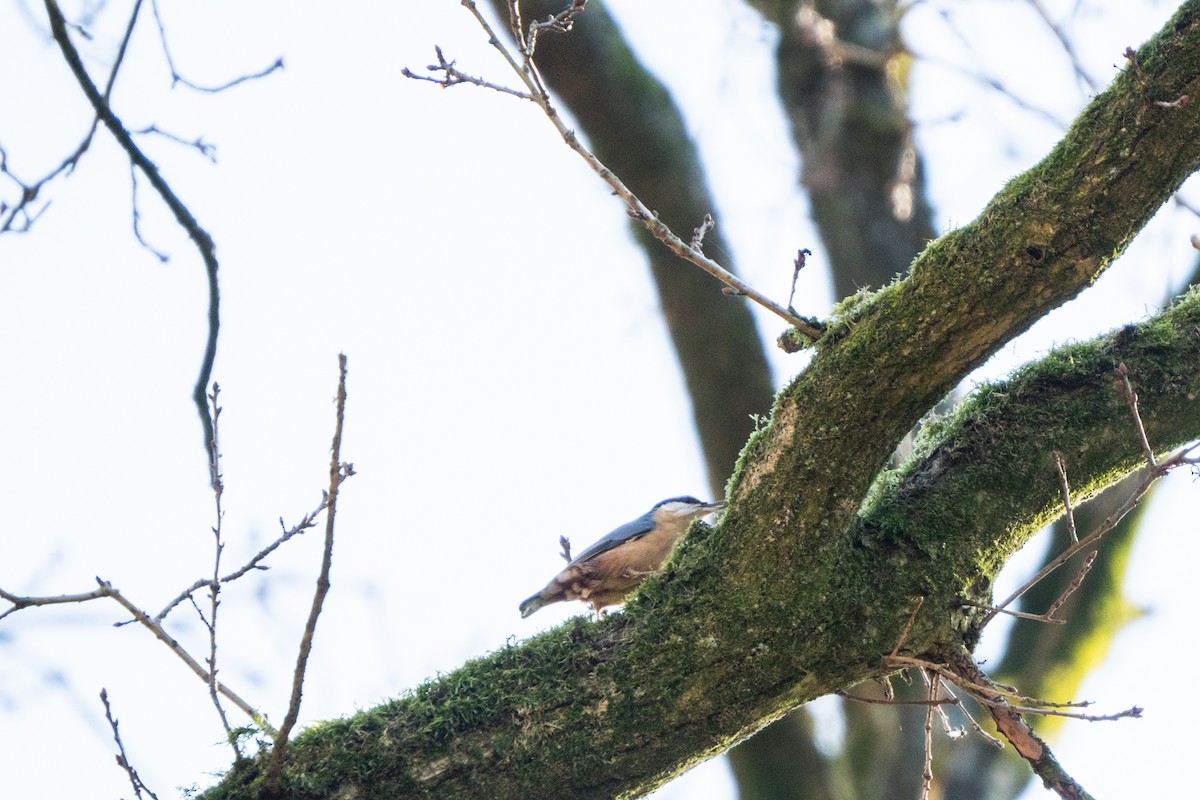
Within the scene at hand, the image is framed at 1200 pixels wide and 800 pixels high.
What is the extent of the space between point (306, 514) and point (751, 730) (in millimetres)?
979

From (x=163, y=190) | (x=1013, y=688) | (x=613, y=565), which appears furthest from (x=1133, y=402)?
(x=163, y=190)

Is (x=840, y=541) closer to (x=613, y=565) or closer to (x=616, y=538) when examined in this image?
(x=613, y=565)

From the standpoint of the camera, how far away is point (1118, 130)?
1.61 m

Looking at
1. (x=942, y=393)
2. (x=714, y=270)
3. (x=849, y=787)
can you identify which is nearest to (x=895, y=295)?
(x=942, y=393)

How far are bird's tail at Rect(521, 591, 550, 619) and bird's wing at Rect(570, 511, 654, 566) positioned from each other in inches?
6.0

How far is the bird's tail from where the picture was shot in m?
2.82

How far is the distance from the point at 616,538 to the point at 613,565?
16 cm

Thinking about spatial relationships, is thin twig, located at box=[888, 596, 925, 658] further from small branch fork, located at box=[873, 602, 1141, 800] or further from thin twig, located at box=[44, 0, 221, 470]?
thin twig, located at box=[44, 0, 221, 470]

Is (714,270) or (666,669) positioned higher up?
(714,270)

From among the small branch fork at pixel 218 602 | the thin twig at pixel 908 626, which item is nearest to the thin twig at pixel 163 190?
the small branch fork at pixel 218 602

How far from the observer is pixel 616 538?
279cm

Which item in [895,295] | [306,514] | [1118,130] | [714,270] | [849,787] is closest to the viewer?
[1118,130]

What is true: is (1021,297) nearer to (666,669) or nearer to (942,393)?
(942,393)

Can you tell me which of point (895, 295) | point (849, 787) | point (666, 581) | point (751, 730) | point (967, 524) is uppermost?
point (895, 295)
